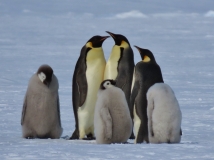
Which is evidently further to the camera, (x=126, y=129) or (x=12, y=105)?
(x=12, y=105)

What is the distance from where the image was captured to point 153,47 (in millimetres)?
21859

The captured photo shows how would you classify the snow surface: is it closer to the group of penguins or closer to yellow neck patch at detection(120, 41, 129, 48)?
the group of penguins

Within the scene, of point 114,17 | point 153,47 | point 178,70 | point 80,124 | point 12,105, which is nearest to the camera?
point 80,124

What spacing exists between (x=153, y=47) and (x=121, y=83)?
15.9 m

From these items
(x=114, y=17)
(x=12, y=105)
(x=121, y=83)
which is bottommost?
(x=12, y=105)

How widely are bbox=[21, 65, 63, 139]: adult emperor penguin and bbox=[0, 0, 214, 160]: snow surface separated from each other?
20 cm

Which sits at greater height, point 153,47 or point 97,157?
point 153,47

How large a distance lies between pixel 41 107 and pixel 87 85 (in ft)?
2.82

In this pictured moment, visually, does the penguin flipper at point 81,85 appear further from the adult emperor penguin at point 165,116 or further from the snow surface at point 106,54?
the adult emperor penguin at point 165,116

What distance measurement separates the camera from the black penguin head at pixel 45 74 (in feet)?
17.0

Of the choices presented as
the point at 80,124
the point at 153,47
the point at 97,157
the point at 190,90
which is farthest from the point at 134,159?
the point at 153,47

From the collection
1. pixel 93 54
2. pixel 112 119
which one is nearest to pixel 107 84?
pixel 112 119

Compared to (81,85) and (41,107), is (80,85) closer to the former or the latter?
(81,85)

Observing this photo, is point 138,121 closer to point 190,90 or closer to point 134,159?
point 134,159
